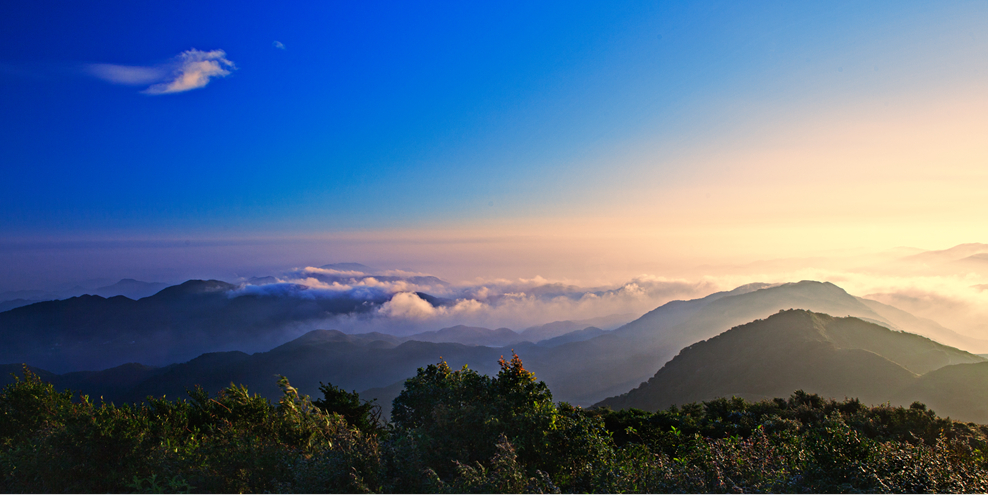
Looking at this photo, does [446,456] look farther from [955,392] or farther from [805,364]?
[805,364]

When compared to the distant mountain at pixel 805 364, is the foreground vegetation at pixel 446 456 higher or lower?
higher

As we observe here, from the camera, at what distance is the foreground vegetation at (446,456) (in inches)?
355

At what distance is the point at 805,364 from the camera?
85.5 metres

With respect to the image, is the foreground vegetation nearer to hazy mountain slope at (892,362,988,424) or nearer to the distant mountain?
hazy mountain slope at (892,362,988,424)

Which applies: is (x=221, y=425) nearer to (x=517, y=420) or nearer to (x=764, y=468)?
(x=517, y=420)

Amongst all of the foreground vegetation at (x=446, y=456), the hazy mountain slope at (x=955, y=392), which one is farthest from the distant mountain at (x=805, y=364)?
the foreground vegetation at (x=446, y=456)

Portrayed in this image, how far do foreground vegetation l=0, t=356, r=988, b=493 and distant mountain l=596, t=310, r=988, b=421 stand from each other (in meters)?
78.5

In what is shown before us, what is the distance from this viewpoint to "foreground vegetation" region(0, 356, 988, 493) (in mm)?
9016

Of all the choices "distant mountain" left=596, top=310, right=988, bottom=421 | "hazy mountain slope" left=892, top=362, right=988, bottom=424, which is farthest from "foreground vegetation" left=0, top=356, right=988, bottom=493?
"distant mountain" left=596, top=310, right=988, bottom=421

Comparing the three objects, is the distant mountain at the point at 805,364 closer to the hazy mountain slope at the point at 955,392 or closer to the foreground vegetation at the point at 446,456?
the hazy mountain slope at the point at 955,392

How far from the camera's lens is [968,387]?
6166 centimetres

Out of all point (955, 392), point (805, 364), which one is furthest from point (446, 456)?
point (805, 364)

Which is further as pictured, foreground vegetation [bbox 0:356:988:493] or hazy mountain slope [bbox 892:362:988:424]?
hazy mountain slope [bbox 892:362:988:424]

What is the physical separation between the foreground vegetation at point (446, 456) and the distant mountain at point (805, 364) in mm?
78521
